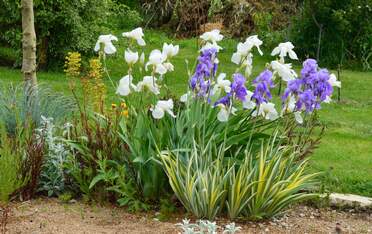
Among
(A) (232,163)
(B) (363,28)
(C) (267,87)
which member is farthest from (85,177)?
(B) (363,28)

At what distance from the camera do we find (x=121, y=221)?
15.7 ft

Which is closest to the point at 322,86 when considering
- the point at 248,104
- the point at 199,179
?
the point at 248,104

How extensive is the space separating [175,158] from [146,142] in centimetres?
26

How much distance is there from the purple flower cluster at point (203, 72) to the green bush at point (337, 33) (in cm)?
884

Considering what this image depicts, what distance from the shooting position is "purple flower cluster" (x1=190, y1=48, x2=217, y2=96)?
16.0 ft

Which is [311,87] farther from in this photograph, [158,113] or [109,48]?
[109,48]

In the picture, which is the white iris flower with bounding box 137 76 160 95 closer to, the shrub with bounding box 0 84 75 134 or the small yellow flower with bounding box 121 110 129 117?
the small yellow flower with bounding box 121 110 129 117

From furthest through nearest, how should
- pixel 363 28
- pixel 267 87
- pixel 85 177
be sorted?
pixel 363 28 < pixel 85 177 < pixel 267 87

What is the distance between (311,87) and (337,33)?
9293 millimetres

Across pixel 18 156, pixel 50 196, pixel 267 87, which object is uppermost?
pixel 267 87

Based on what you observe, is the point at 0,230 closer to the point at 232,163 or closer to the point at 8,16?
the point at 232,163

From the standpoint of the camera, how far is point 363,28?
13.6 meters

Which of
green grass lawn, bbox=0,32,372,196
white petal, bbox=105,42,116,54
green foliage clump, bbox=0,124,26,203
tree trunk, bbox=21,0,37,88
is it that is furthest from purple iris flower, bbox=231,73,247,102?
tree trunk, bbox=21,0,37,88

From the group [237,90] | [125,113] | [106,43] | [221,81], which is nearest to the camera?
[237,90]
